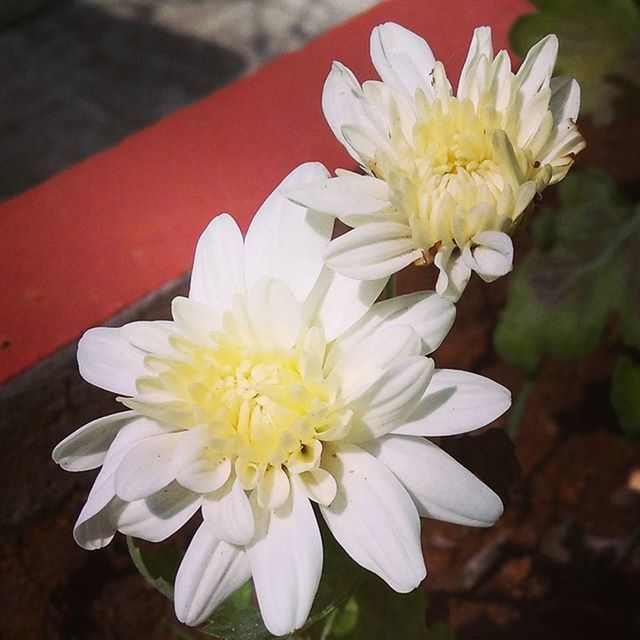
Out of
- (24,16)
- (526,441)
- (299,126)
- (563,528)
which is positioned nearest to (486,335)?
(526,441)

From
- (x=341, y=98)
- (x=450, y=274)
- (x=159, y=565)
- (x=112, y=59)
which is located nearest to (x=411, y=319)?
(x=450, y=274)

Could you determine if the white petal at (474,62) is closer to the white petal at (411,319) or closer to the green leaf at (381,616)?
the white petal at (411,319)

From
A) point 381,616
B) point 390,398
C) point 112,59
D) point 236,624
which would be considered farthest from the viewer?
point 112,59

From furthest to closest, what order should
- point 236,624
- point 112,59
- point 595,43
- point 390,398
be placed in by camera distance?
point 112,59 → point 595,43 → point 236,624 → point 390,398

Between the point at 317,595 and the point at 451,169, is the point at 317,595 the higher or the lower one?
the lower one

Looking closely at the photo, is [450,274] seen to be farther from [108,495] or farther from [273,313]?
[108,495]

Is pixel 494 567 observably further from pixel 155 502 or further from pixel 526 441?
pixel 155 502

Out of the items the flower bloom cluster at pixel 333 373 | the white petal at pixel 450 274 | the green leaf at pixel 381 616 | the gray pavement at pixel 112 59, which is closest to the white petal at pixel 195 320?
the flower bloom cluster at pixel 333 373
